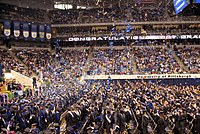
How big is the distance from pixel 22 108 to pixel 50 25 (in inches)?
1295

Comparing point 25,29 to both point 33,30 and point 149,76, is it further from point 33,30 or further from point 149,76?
point 149,76

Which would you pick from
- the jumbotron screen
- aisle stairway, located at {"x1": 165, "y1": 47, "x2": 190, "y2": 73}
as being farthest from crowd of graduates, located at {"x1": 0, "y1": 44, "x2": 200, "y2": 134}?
aisle stairway, located at {"x1": 165, "y1": 47, "x2": 190, "y2": 73}

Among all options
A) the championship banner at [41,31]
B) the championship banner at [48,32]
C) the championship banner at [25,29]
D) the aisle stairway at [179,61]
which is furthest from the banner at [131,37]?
the championship banner at [25,29]

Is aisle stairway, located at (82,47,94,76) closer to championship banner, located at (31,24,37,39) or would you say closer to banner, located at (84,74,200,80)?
banner, located at (84,74,200,80)

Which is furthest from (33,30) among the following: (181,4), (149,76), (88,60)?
(181,4)

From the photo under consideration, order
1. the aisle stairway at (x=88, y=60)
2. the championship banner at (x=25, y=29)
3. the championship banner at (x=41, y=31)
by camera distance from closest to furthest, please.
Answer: the aisle stairway at (x=88, y=60) < the championship banner at (x=25, y=29) < the championship banner at (x=41, y=31)

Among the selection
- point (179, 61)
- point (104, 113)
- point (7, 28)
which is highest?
point (7, 28)

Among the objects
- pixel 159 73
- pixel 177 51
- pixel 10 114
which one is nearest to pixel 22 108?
pixel 10 114

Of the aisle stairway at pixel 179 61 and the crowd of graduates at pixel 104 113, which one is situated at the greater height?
the aisle stairway at pixel 179 61

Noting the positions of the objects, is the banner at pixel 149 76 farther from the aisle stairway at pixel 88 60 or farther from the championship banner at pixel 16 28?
the championship banner at pixel 16 28

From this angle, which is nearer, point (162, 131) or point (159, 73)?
point (162, 131)

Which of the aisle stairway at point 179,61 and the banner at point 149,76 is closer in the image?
the banner at point 149,76

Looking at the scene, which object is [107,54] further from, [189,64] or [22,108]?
[22,108]

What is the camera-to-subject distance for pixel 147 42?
152 feet
